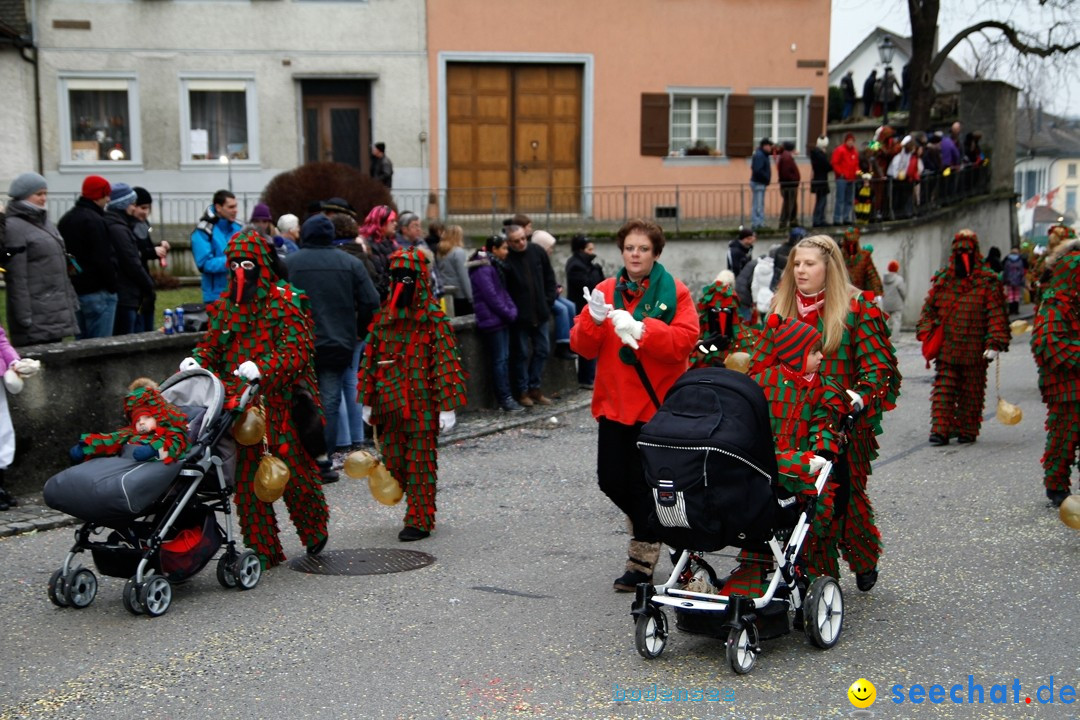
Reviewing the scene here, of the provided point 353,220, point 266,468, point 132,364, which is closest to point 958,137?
point 353,220

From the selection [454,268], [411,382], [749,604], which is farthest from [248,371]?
[454,268]

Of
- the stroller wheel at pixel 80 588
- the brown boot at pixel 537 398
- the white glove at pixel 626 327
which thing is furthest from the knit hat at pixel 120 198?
the white glove at pixel 626 327

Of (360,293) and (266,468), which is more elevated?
(360,293)

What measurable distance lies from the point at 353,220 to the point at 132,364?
2.28 metres

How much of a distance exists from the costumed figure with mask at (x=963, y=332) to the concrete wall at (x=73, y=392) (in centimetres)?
677

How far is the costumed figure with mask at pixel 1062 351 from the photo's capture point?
921cm

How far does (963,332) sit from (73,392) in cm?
781

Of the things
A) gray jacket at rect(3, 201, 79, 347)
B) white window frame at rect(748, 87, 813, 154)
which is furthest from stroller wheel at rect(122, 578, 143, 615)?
white window frame at rect(748, 87, 813, 154)

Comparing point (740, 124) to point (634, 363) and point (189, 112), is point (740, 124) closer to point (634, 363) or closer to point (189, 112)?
point (189, 112)

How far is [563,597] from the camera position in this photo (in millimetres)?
7492

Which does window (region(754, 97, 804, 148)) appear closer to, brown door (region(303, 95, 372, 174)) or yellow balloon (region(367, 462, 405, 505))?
brown door (region(303, 95, 372, 174))

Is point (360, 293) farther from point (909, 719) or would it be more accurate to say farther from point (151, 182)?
point (151, 182)

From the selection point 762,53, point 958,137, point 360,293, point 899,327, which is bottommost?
point 899,327

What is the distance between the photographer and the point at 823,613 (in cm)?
638
